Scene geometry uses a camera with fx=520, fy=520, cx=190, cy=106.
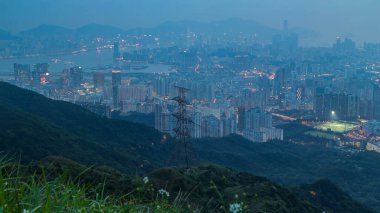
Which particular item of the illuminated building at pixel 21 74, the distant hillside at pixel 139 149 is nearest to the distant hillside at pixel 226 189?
the distant hillside at pixel 139 149

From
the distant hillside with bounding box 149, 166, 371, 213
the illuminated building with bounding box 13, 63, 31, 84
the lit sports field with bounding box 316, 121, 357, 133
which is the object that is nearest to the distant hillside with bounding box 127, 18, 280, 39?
the illuminated building with bounding box 13, 63, 31, 84

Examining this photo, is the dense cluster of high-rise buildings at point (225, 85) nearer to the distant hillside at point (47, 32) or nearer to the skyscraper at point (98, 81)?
the skyscraper at point (98, 81)

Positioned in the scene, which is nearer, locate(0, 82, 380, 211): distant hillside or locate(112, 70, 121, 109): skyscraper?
locate(0, 82, 380, 211): distant hillside

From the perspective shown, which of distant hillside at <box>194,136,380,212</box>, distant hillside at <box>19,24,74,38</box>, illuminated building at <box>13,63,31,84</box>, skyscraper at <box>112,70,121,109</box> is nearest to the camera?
distant hillside at <box>194,136,380,212</box>

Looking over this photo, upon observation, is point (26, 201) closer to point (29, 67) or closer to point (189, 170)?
point (189, 170)

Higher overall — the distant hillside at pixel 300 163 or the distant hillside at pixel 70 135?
the distant hillside at pixel 70 135

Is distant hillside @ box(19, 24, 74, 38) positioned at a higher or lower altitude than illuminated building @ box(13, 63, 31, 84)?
higher

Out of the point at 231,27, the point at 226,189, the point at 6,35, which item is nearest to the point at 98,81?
the point at 6,35

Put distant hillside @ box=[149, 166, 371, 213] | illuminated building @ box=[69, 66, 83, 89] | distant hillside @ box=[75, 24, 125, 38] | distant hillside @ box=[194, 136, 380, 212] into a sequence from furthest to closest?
distant hillside @ box=[75, 24, 125, 38]
illuminated building @ box=[69, 66, 83, 89]
distant hillside @ box=[194, 136, 380, 212]
distant hillside @ box=[149, 166, 371, 213]

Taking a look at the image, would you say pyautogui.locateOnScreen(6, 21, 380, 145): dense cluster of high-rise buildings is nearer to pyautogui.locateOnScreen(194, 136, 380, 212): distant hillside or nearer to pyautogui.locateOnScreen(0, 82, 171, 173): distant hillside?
pyautogui.locateOnScreen(194, 136, 380, 212): distant hillside
